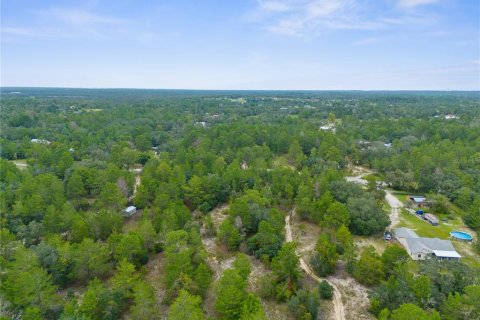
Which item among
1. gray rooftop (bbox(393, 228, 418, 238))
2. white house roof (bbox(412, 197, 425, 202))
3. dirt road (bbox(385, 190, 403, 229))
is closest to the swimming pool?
gray rooftop (bbox(393, 228, 418, 238))

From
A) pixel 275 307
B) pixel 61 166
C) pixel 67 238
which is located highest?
pixel 61 166

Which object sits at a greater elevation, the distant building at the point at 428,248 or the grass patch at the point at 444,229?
the distant building at the point at 428,248

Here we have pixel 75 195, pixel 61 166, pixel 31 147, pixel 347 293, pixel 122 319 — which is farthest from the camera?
pixel 31 147

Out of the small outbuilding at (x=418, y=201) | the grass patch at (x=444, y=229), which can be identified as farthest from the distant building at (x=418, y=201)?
the grass patch at (x=444, y=229)

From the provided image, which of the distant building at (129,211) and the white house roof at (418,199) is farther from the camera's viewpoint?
the white house roof at (418,199)

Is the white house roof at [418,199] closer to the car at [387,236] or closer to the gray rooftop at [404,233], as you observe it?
the gray rooftop at [404,233]

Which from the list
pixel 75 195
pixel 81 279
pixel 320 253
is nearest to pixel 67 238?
pixel 81 279

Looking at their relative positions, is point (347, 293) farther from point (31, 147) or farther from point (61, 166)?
point (31, 147)
